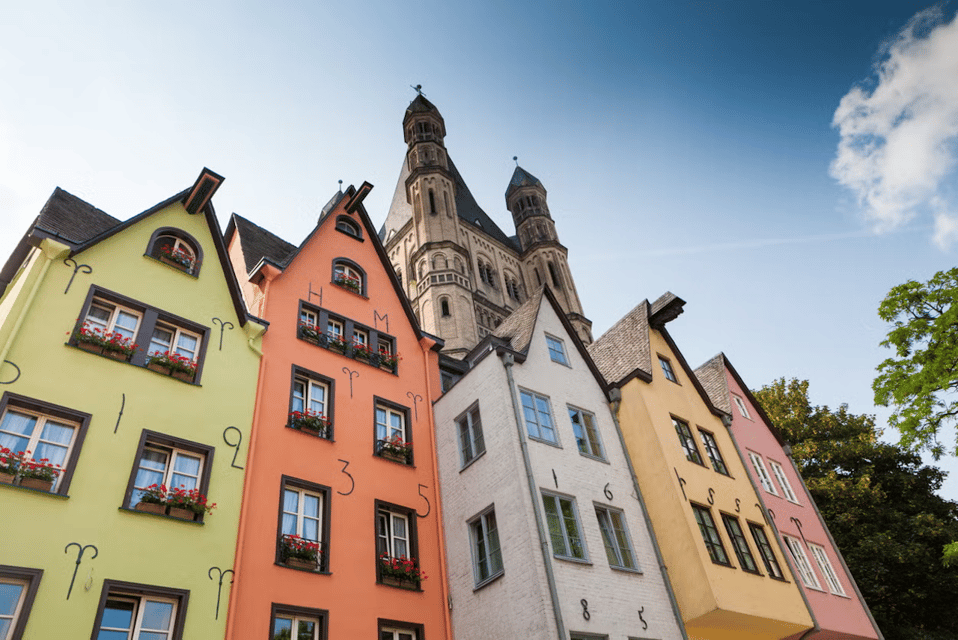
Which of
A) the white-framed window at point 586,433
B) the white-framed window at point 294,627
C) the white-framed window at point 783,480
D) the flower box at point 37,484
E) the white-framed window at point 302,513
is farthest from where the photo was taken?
the white-framed window at point 783,480

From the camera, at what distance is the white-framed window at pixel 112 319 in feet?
43.9

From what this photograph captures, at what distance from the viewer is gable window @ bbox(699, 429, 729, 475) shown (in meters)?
20.5

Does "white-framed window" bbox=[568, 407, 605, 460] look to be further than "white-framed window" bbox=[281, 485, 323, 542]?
Yes

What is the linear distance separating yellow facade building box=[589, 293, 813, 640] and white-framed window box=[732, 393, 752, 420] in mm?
3976

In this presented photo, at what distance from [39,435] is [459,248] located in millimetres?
→ 57939

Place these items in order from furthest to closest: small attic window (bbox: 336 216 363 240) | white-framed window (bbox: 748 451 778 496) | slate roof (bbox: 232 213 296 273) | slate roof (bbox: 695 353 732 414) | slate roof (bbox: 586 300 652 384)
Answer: slate roof (bbox: 695 353 732 414) → white-framed window (bbox: 748 451 778 496) → slate roof (bbox: 586 300 652 384) → small attic window (bbox: 336 216 363 240) → slate roof (bbox: 232 213 296 273)

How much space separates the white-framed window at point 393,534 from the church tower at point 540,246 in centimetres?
5771

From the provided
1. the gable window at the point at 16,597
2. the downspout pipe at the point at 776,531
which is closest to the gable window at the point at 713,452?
the downspout pipe at the point at 776,531

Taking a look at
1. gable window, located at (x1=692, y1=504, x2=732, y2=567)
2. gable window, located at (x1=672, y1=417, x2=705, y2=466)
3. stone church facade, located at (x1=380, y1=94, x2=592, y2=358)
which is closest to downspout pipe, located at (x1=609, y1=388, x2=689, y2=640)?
gable window, located at (x1=692, y1=504, x2=732, y2=567)

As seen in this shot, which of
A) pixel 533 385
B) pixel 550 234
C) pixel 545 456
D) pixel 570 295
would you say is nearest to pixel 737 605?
pixel 545 456

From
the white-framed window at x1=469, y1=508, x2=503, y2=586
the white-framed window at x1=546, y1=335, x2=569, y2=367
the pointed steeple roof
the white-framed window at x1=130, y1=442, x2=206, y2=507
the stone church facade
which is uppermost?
the pointed steeple roof

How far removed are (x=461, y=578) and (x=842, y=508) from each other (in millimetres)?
22326

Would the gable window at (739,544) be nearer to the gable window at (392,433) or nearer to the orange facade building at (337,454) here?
the orange facade building at (337,454)

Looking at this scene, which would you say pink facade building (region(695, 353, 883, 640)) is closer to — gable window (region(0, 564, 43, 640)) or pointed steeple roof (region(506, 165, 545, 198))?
gable window (region(0, 564, 43, 640))
